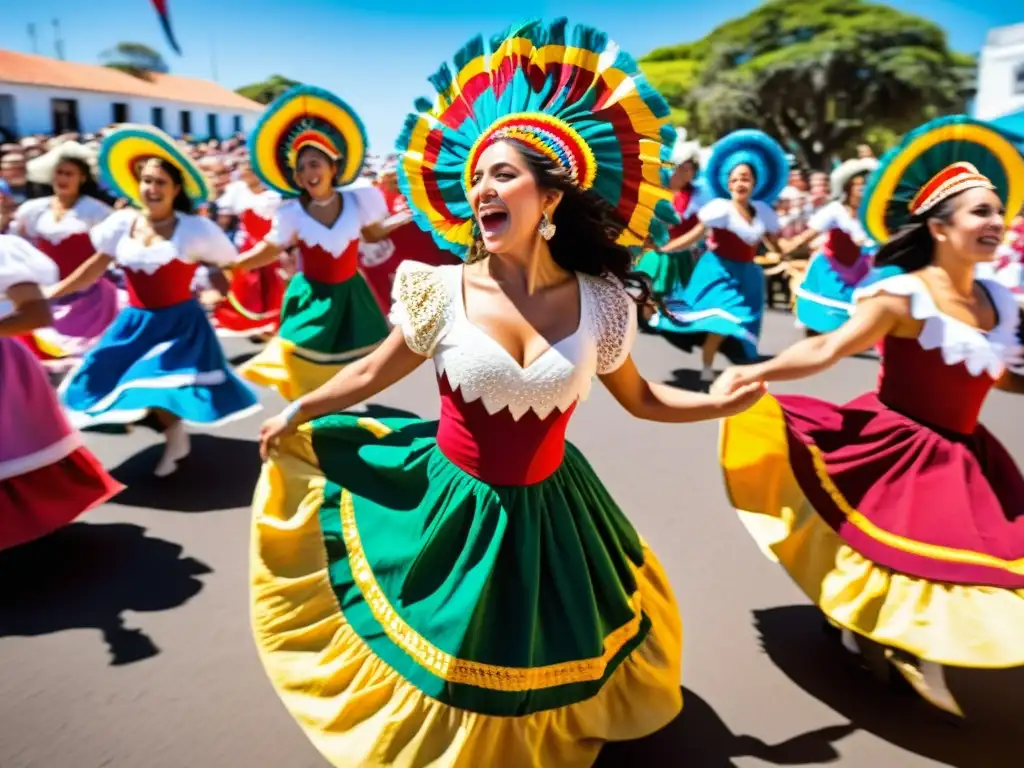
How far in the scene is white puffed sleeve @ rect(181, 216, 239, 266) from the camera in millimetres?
4410

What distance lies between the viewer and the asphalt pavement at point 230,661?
2.51m

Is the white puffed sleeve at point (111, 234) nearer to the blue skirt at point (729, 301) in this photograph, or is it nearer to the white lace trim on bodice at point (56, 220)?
the white lace trim on bodice at point (56, 220)

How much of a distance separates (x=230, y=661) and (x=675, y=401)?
1861 mm

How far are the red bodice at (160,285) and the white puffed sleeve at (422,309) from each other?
2.68 m

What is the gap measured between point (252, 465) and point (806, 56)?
3286 centimetres

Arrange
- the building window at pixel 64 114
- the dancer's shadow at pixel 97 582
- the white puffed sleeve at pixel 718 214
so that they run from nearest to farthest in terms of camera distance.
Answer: the dancer's shadow at pixel 97 582 → the white puffed sleeve at pixel 718 214 → the building window at pixel 64 114

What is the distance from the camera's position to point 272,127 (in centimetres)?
502

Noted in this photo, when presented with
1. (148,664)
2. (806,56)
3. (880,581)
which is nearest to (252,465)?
(148,664)

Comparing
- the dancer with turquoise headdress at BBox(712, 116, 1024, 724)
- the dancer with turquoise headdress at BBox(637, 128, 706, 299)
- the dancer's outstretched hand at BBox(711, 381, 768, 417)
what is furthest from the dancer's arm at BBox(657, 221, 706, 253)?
the dancer's outstretched hand at BBox(711, 381, 768, 417)

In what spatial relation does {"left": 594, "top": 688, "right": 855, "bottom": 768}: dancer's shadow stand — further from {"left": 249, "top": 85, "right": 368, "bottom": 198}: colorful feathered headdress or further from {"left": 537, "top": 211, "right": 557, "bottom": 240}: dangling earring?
{"left": 249, "top": 85, "right": 368, "bottom": 198}: colorful feathered headdress

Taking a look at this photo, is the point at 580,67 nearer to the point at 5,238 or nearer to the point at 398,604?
the point at 398,604

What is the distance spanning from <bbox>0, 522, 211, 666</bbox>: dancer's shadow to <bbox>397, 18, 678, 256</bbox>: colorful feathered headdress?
2144 mm

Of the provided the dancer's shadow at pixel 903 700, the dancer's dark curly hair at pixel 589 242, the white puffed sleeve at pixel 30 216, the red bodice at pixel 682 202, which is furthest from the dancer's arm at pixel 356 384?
the red bodice at pixel 682 202

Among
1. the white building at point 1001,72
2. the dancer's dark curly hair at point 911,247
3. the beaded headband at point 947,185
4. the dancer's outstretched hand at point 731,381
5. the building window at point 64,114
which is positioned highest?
the white building at point 1001,72
